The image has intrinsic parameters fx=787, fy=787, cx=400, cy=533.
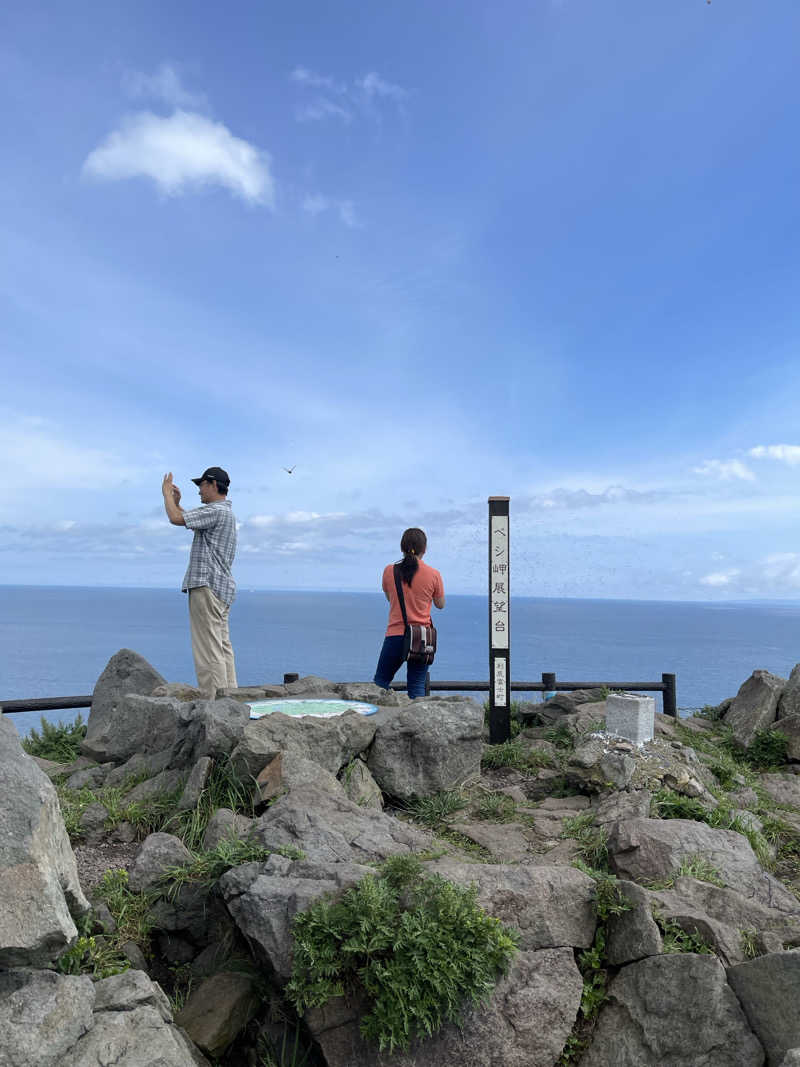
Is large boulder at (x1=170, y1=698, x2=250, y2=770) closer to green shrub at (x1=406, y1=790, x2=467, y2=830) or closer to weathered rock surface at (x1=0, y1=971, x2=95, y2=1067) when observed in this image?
green shrub at (x1=406, y1=790, x2=467, y2=830)

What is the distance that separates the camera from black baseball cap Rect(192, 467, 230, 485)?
8.62 metres

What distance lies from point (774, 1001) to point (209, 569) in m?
6.27

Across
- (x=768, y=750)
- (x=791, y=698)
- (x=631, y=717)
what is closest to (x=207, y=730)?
(x=631, y=717)

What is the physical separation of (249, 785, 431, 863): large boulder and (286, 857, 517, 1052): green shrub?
790 mm

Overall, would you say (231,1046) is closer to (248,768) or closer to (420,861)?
(420,861)

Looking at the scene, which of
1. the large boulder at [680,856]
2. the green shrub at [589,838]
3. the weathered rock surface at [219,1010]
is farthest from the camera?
the green shrub at [589,838]

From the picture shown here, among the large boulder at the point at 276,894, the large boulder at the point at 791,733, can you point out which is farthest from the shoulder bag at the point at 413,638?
the large boulder at the point at 791,733

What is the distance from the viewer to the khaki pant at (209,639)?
8477 mm

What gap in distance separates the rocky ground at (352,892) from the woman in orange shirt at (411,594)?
5.53 feet

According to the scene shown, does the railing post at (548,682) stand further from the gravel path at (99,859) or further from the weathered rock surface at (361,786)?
the gravel path at (99,859)

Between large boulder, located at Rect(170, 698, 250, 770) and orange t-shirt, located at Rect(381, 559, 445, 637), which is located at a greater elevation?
orange t-shirt, located at Rect(381, 559, 445, 637)

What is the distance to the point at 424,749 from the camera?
737 cm

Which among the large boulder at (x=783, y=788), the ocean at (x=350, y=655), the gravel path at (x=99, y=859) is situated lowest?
the ocean at (x=350, y=655)

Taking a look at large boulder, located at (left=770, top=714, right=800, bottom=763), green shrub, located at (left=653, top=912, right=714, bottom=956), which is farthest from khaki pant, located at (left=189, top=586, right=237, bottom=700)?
large boulder, located at (left=770, top=714, right=800, bottom=763)
